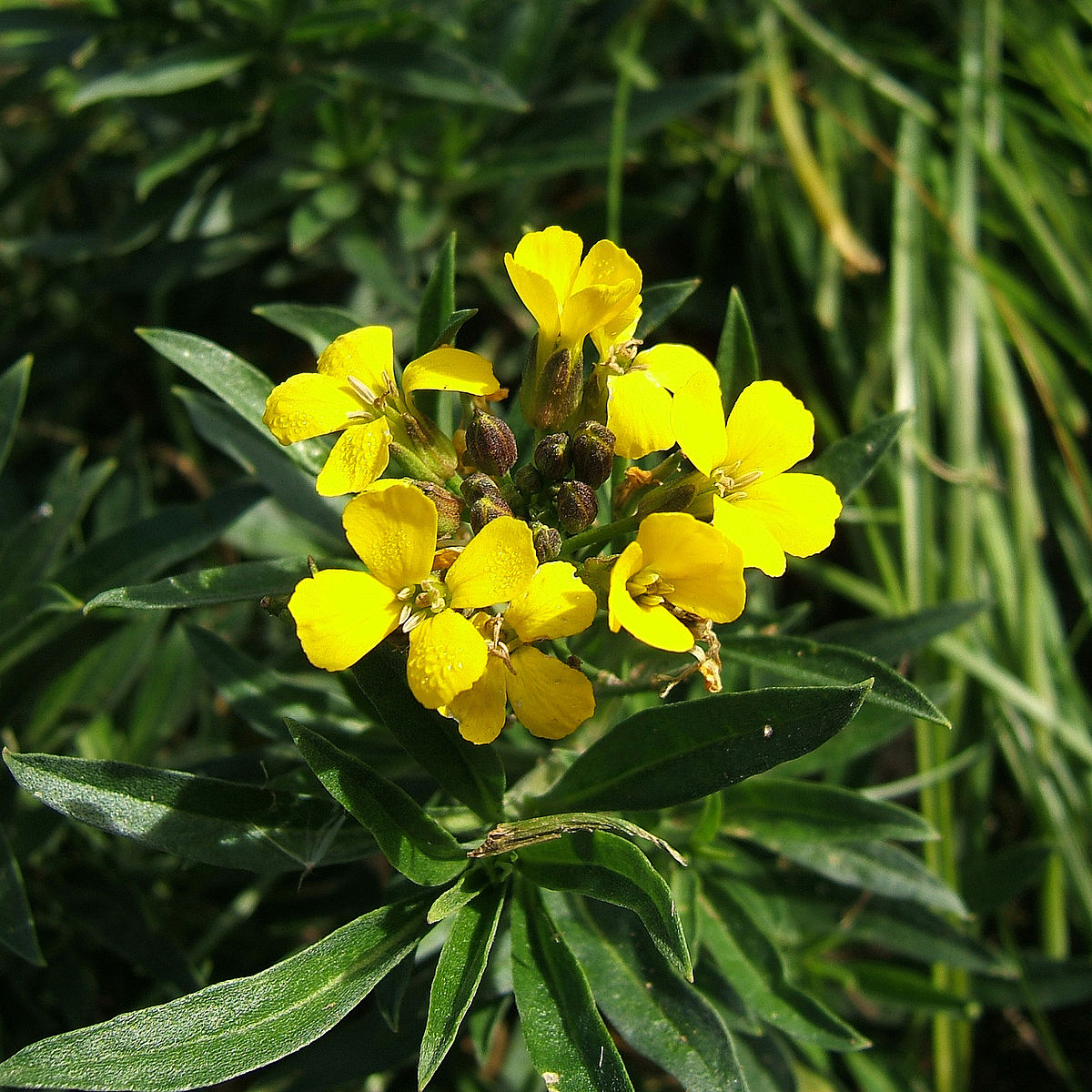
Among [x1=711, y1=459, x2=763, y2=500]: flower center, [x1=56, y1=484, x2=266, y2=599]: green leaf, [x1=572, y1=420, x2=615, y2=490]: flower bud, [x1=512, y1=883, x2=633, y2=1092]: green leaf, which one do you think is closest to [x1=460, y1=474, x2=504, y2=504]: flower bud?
[x1=572, y1=420, x2=615, y2=490]: flower bud

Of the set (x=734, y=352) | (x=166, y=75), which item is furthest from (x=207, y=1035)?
(x=166, y=75)

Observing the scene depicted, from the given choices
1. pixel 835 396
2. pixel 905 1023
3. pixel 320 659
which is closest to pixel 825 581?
pixel 835 396

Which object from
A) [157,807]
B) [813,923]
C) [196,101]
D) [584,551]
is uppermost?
[196,101]

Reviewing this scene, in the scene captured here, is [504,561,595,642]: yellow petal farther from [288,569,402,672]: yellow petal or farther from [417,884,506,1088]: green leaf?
[417,884,506,1088]: green leaf

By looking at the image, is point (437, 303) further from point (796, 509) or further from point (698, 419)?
point (796, 509)

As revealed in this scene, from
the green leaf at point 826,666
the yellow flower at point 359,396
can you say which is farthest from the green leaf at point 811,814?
the yellow flower at point 359,396

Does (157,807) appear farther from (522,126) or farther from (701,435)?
(522,126)
